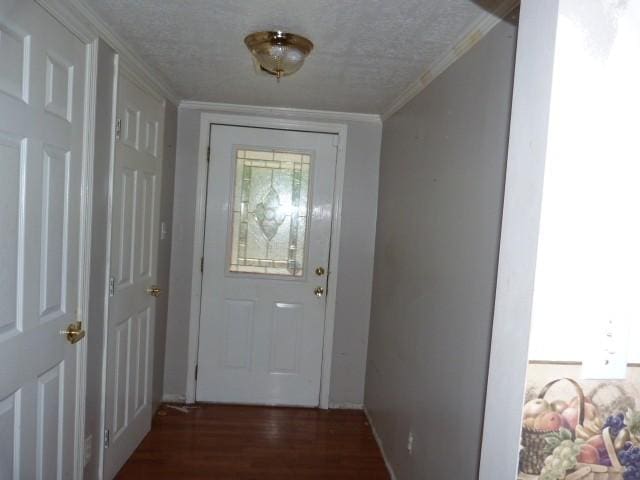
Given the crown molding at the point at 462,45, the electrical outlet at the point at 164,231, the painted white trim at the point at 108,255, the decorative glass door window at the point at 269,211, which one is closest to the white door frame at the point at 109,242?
the painted white trim at the point at 108,255

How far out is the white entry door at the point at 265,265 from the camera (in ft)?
10.5

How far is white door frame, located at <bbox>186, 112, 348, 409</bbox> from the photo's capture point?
124 inches

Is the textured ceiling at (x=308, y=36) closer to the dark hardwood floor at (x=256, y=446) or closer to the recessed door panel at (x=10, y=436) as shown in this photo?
the recessed door panel at (x=10, y=436)

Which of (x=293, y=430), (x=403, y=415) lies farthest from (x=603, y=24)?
(x=293, y=430)

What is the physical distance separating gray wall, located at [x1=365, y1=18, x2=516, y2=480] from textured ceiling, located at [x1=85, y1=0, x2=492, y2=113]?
0.57 ft

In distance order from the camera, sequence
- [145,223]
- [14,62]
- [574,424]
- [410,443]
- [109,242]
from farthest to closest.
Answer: [145,223]
[410,443]
[109,242]
[14,62]
[574,424]

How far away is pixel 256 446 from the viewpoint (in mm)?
2730

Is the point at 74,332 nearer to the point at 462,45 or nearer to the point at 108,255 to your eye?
the point at 108,255

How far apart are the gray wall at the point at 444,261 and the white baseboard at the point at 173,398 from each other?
141cm

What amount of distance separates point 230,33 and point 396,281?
1549 mm

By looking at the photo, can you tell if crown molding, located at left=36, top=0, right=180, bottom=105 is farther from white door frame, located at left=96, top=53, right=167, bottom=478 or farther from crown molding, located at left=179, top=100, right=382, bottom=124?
crown molding, located at left=179, top=100, right=382, bottom=124

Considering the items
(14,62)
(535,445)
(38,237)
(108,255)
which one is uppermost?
(14,62)

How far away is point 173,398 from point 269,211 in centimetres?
151

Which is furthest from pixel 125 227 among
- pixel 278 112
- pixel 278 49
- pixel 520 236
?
pixel 520 236
